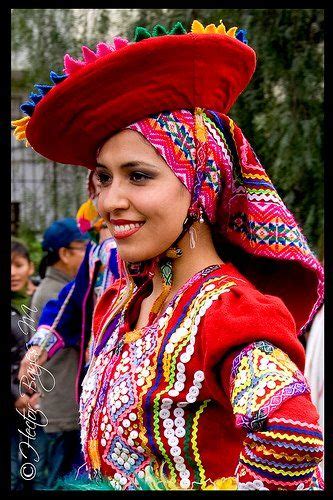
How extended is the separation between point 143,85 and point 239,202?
15.9 inches

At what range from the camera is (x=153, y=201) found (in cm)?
200

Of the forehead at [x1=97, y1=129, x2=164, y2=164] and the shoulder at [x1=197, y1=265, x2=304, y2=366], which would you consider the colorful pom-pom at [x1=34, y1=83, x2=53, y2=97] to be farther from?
the shoulder at [x1=197, y1=265, x2=304, y2=366]

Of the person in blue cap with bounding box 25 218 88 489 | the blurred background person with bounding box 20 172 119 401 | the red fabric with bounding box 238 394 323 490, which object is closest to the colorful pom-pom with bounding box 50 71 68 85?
the red fabric with bounding box 238 394 323 490

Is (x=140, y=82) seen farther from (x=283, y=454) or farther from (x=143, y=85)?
(x=283, y=454)

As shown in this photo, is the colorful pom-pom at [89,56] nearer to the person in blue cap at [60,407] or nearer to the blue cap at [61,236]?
the person in blue cap at [60,407]

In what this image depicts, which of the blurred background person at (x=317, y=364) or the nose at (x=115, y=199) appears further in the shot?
the blurred background person at (x=317, y=364)

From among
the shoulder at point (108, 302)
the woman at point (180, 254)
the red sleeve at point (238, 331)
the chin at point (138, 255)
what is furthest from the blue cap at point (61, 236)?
the red sleeve at point (238, 331)

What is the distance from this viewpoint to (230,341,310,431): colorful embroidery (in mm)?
1649

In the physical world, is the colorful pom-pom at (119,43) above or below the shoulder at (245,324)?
above

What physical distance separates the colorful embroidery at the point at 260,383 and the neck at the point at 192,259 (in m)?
0.41

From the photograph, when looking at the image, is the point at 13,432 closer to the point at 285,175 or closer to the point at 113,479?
the point at 285,175

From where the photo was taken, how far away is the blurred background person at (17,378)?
4371 mm

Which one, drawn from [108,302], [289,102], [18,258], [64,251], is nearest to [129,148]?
[108,302]
